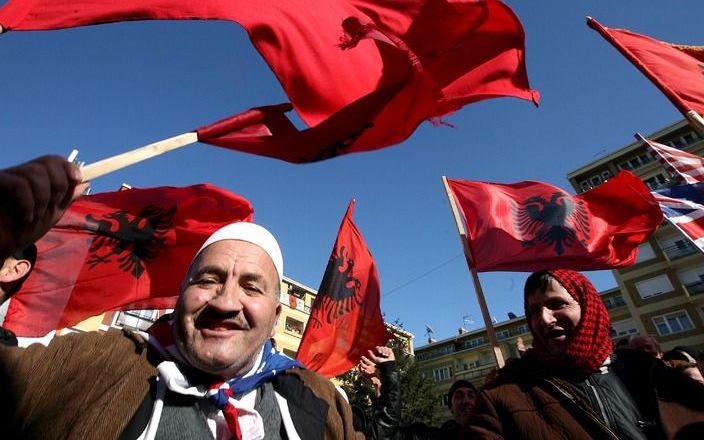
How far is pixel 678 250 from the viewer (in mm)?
27156

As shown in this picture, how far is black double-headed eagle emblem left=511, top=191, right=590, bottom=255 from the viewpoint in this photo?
496cm

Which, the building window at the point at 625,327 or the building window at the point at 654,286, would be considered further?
the building window at the point at 625,327

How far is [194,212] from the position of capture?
427 centimetres

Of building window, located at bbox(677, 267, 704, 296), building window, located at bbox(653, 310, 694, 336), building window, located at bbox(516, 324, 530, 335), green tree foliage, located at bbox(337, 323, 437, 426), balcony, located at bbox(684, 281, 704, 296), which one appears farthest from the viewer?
building window, located at bbox(516, 324, 530, 335)

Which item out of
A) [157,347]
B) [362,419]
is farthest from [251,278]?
[362,419]

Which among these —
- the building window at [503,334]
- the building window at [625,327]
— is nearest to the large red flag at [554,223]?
the building window at [625,327]

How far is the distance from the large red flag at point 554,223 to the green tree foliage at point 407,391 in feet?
48.1

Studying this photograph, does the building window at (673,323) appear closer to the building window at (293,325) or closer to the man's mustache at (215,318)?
the building window at (293,325)

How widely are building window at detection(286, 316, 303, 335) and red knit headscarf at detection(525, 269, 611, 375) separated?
93.3ft

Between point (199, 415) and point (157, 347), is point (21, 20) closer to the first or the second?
point (157, 347)

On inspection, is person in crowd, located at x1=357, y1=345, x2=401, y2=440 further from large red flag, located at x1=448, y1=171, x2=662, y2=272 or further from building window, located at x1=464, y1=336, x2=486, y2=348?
building window, located at x1=464, y1=336, x2=486, y2=348

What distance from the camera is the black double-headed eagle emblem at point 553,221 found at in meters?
4.96

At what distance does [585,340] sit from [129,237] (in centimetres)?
395

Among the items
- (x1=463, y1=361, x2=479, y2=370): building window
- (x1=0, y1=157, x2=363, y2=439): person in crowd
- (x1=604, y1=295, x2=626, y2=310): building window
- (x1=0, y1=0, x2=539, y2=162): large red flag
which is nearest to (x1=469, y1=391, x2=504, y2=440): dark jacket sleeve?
(x1=0, y1=157, x2=363, y2=439): person in crowd
